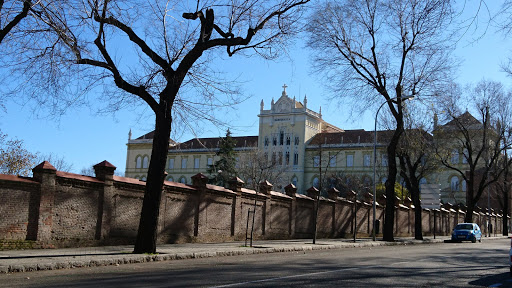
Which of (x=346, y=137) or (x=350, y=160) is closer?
(x=350, y=160)

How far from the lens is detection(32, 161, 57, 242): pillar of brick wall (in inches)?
652

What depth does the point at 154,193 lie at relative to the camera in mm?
16031

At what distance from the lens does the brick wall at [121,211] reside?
53.4 ft

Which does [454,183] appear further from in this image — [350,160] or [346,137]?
[346,137]

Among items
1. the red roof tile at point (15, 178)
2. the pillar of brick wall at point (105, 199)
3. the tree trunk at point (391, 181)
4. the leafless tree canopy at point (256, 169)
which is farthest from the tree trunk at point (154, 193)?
the leafless tree canopy at point (256, 169)

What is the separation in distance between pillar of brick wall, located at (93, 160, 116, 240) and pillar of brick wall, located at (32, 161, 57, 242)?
7.31ft

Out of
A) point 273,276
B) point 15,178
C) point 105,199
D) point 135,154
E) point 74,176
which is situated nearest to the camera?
point 273,276

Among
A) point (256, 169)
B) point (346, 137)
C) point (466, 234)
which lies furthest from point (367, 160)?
point (466, 234)

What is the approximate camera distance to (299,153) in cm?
10425

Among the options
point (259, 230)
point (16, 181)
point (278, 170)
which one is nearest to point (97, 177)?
point (16, 181)

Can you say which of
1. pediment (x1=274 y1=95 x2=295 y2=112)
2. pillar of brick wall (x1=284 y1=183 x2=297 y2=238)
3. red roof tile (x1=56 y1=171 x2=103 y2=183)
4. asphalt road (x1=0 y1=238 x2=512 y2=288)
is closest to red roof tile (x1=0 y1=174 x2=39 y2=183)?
red roof tile (x1=56 y1=171 x2=103 y2=183)

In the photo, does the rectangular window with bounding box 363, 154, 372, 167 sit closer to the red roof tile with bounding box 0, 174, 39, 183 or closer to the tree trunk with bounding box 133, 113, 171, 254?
the tree trunk with bounding box 133, 113, 171, 254

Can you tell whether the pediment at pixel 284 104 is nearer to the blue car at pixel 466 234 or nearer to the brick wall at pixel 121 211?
the blue car at pixel 466 234

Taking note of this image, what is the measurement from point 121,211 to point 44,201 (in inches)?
145
